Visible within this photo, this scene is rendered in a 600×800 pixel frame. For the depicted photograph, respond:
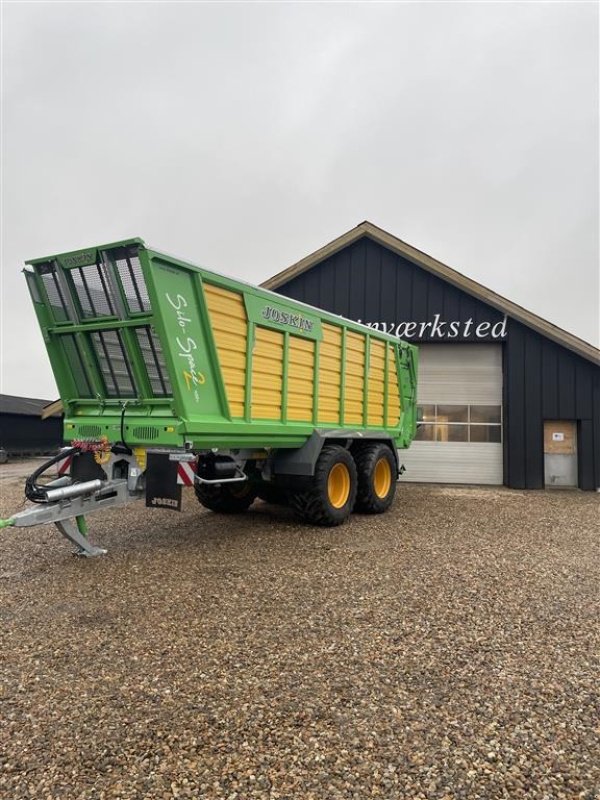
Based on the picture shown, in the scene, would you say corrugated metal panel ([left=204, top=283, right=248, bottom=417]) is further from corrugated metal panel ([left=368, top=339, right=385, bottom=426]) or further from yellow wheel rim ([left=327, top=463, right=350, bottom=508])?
corrugated metal panel ([left=368, top=339, right=385, bottom=426])

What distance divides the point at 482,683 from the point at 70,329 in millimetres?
5478

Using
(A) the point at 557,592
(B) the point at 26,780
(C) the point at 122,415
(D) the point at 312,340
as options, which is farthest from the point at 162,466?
(A) the point at 557,592

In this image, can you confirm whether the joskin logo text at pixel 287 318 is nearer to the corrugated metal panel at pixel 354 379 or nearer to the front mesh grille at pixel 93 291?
the corrugated metal panel at pixel 354 379

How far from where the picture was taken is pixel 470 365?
Answer: 14.9m

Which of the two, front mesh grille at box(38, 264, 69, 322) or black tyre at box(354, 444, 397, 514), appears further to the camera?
black tyre at box(354, 444, 397, 514)

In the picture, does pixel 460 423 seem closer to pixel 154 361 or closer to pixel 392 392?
pixel 392 392

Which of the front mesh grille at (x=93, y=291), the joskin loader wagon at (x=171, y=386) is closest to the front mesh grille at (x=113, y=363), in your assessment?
the joskin loader wagon at (x=171, y=386)

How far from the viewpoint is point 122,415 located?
20.6 ft

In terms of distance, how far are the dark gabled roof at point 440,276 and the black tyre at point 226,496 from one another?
301 inches

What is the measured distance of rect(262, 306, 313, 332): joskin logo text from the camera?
282 inches

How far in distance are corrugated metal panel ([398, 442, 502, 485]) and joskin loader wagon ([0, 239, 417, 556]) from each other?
7.01 meters

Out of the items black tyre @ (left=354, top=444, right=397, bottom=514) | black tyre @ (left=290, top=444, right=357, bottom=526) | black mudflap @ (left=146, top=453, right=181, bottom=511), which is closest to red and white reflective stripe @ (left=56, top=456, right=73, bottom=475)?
black mudflap @ (left=146, top=453, right=181, bottom=511)

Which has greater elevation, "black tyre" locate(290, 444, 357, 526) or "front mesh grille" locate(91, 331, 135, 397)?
"front mesh grille" locate(91, 331, 135, 397)

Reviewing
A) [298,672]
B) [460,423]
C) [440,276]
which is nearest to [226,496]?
[298,672]
